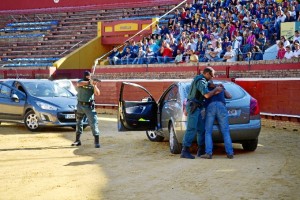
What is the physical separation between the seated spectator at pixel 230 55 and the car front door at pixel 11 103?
287 inches

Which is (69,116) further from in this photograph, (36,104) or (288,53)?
(288,53)

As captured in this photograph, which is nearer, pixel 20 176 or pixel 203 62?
pixel 20 176

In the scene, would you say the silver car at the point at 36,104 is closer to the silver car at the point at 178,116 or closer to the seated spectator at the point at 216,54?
the silver car at the point at 178,116

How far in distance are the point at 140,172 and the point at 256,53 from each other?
11.0 meters

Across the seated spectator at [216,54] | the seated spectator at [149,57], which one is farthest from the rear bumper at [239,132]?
the seated spectator at [149,57]

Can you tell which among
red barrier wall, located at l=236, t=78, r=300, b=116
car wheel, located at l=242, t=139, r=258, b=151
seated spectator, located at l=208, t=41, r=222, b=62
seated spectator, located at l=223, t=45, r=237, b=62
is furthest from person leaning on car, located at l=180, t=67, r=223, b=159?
seated spectator, located at l=208, t=41, r=222, b=62

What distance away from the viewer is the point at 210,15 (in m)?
24.2

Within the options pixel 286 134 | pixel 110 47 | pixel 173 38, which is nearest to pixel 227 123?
pixel 286 134

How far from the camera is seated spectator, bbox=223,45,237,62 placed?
20219mm

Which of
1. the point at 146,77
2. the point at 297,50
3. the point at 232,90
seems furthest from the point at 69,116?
the point at 146,77

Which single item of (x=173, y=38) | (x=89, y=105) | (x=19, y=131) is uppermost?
(x=173, y=38)

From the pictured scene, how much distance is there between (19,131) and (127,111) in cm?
510

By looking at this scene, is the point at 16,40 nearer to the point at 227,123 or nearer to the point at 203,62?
the point at 203,62

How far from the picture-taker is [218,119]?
34.1 ft
